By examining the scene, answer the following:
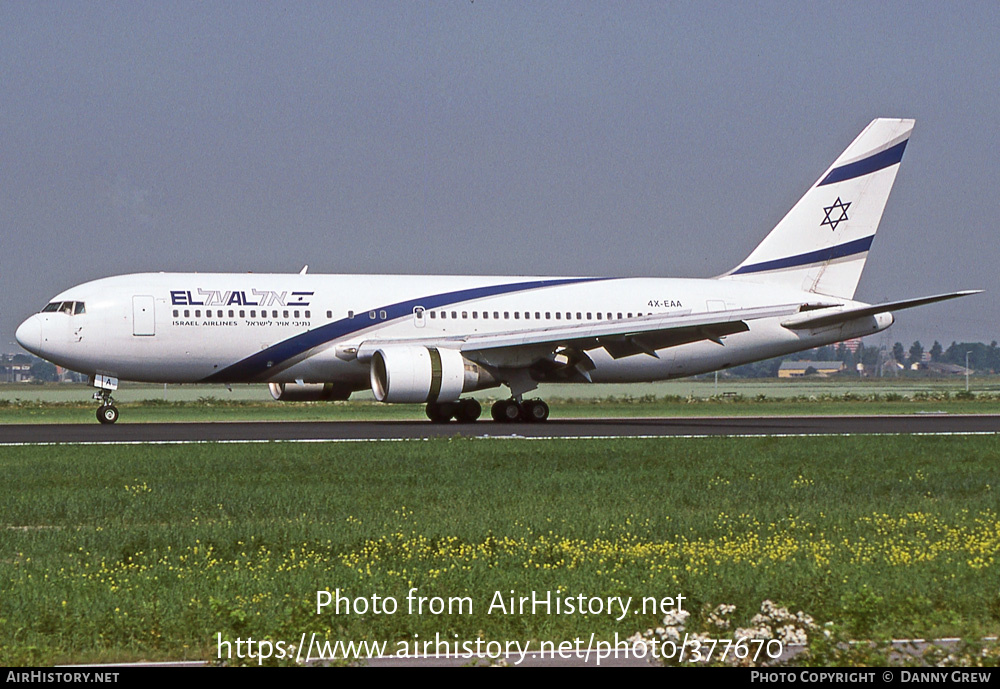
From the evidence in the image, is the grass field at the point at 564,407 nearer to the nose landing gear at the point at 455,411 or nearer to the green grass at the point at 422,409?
the green grass at the point at 422,409

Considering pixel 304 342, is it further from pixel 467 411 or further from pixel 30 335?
pixel 30 335

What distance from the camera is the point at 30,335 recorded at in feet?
105

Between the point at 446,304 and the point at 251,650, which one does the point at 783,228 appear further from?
the point at 251,650

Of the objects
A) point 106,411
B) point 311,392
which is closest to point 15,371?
point 311,392

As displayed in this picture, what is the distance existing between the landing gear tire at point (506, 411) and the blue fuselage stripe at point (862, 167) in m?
13.3

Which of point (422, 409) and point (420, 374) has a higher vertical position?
point (420, 374)

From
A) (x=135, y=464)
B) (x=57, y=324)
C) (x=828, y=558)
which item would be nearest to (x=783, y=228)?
(x=57, y=324)

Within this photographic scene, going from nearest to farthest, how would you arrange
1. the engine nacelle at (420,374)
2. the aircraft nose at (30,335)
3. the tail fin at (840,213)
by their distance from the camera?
the engine nacelle at (420,374) < the aircraft nose at (30,335) < the tail fin at (840,213)

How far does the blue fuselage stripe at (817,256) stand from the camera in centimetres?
4009

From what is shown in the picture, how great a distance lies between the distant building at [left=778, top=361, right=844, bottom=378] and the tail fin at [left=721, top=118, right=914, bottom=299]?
125151 mm

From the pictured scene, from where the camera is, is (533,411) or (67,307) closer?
(67,307)

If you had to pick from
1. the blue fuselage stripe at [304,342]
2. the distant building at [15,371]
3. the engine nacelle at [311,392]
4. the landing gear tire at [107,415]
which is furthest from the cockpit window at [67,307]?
the distant building at [15,371]

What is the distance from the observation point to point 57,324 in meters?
31.8

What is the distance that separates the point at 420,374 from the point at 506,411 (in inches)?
156
